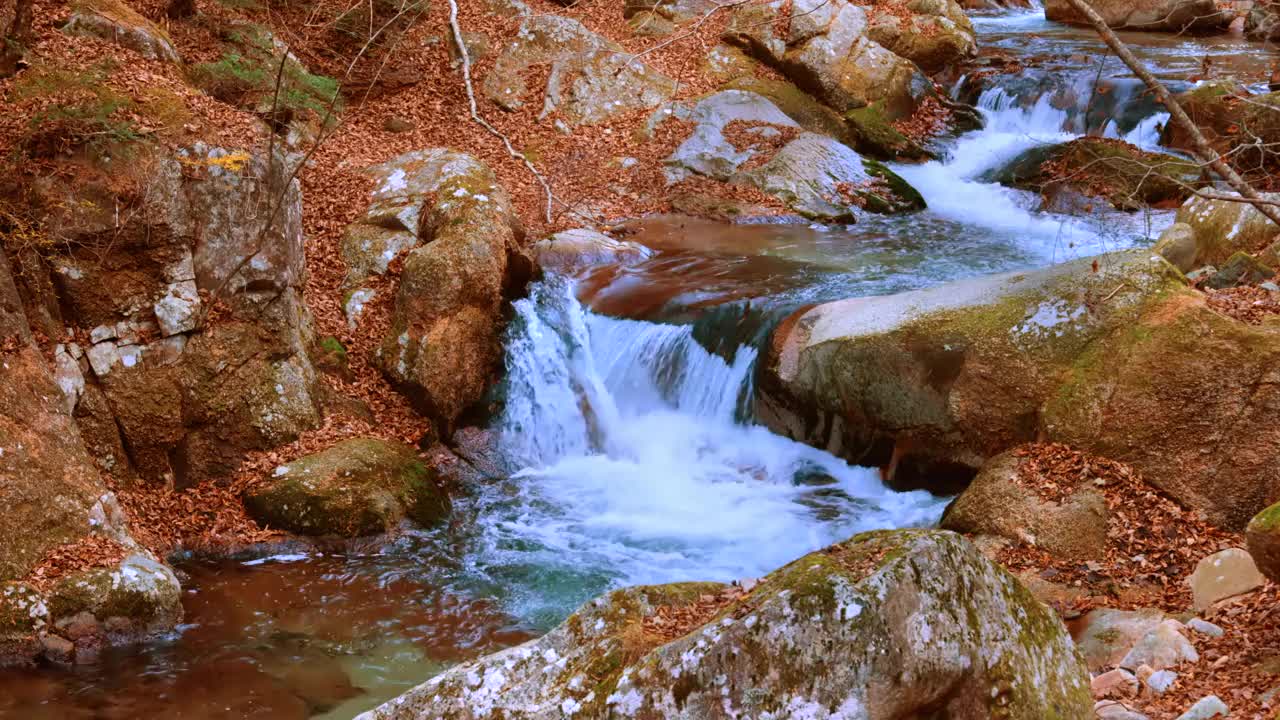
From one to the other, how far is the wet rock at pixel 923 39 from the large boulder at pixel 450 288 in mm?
10097

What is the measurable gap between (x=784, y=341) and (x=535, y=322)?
2.70 meters

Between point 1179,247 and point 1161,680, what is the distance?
19.9 ft

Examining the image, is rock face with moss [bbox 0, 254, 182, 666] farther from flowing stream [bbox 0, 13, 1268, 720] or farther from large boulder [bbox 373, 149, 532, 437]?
large boulder [bbox 373, 149, 532, 437]

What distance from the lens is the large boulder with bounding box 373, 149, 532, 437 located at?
9.57 metres

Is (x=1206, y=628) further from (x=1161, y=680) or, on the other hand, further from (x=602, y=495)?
(x=602, y=495)

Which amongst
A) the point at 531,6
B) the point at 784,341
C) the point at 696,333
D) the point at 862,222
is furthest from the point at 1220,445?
the point at 531,6

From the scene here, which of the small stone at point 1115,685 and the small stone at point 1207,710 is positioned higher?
the small stone at point 1207,710

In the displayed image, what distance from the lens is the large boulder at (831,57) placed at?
1638cm

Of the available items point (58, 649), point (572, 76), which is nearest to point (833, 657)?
point (58, 649)

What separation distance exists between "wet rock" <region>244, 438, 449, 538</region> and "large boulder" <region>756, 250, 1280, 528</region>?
3.23 metres

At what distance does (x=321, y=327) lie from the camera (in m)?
9.59

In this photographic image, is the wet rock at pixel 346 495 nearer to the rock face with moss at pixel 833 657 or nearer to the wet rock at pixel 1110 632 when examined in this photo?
the rock face with moss at pixel 833 657

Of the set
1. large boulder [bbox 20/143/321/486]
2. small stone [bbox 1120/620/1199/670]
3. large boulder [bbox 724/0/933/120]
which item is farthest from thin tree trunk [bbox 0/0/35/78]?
large boulder [bbox 724/0/933/120]

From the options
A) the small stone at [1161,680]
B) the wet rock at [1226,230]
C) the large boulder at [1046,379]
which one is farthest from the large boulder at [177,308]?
the wet rock at [1226,230]
